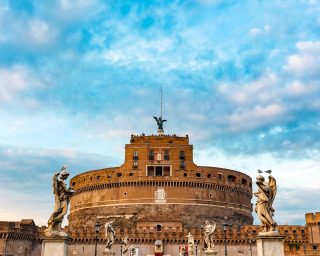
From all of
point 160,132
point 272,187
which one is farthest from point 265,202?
point 160,132

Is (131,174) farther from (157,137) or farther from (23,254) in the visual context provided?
(23,254)

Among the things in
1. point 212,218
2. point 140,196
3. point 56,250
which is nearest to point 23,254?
point 140,196

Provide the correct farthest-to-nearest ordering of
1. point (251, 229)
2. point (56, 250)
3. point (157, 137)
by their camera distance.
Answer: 1. point (157, 137)
2. point (251, 229)
3. point (56, 250)

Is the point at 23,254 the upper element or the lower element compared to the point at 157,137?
lower

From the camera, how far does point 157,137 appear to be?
289 ft

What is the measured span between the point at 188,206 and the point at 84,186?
21643mm

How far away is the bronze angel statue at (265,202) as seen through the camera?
15.1 m

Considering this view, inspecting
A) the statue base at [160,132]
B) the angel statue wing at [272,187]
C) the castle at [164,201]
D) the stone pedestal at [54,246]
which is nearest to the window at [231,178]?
the castle at [164,201]

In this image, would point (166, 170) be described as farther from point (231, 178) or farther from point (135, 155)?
point (231, 178)

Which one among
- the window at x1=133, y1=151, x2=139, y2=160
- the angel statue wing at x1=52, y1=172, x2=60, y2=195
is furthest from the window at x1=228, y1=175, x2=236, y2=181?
the angel statue wing at x1=52, y1=172, x2=60, y2=195

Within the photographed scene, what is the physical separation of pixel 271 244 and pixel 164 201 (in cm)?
6756

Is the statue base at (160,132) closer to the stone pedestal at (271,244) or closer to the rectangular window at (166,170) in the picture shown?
the rectangular window at (166,170)

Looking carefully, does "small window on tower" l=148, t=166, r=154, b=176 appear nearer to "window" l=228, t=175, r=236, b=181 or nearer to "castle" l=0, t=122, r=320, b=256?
"castle" l=0, t=122, r=320, b=256

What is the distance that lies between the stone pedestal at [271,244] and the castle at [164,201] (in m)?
57.7
